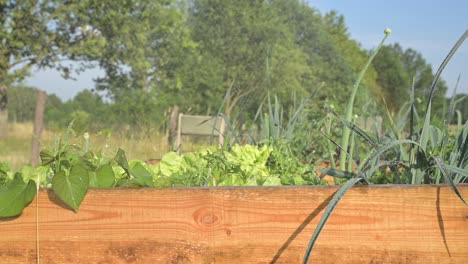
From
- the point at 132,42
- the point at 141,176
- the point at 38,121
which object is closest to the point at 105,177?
the point at 141,176

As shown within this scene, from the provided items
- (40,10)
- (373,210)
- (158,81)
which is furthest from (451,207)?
(158,81)

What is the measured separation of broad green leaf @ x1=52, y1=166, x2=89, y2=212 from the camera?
1.35m

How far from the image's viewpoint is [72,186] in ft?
4.46

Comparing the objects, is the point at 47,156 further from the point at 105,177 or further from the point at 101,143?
the point at 101,143

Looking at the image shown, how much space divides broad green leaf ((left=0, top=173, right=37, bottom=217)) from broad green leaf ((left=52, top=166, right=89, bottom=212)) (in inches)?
2.8

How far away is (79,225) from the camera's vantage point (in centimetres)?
137

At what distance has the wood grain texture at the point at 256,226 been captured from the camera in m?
1.25

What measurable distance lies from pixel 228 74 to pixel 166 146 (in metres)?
23.9

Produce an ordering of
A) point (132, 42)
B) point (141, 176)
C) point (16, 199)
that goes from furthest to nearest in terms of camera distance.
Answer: point (132, 42) → point (141, 176) → point (16, 199)

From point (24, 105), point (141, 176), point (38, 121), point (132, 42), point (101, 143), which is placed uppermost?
point (132, 42)

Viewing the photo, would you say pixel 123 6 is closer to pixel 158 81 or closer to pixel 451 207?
pixel 158 81

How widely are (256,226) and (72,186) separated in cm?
45

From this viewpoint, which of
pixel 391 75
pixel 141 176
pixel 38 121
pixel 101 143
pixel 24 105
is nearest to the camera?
pixel 141 176

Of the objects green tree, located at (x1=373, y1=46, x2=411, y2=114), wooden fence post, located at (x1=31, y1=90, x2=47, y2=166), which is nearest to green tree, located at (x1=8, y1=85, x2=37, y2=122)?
wooden fence post, located at (x1=31, y1=90, x2=47, y2=166)
